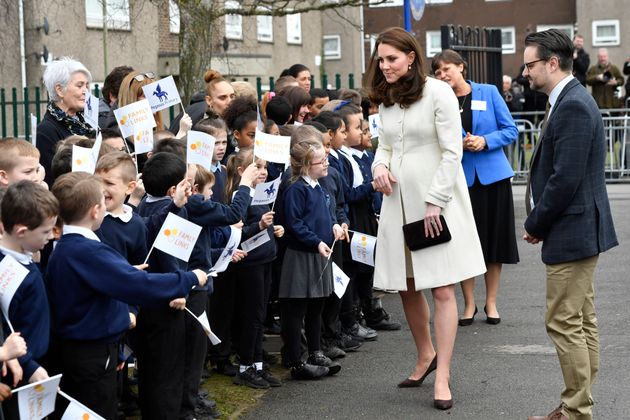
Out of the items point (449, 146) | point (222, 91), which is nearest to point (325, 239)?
point (449, 146)

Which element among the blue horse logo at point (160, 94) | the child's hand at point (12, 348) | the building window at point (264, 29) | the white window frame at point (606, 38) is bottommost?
the child's hand at point (12, 348)

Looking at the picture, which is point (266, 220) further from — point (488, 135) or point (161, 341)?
point (488, 135)

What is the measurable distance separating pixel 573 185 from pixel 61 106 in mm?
3479

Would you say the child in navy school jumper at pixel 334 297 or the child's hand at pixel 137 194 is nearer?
the child's hand at pixel 137 194

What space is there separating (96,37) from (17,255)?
76.2 ft

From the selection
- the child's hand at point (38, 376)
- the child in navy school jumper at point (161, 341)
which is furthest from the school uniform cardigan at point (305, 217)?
the child's hand at point (38, 376)

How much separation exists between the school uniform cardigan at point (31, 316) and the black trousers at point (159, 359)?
1.20 meters

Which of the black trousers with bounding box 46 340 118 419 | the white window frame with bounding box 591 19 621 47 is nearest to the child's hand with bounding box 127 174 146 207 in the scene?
the black trousers with bounding box 46 340 118 419

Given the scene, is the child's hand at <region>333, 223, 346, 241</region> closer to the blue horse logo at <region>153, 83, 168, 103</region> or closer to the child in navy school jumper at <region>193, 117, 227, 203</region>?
the child in navy school jumper at <region>193, 117, 227, 203</region>

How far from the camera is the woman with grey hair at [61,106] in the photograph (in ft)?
24.9

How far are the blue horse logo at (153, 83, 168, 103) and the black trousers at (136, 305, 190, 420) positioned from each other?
7.25 feet

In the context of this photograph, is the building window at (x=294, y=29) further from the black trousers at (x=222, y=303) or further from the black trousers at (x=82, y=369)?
the black trousers at (x=82, y=369)

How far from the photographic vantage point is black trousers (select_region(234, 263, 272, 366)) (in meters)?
7.52

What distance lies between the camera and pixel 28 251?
4.82 m
